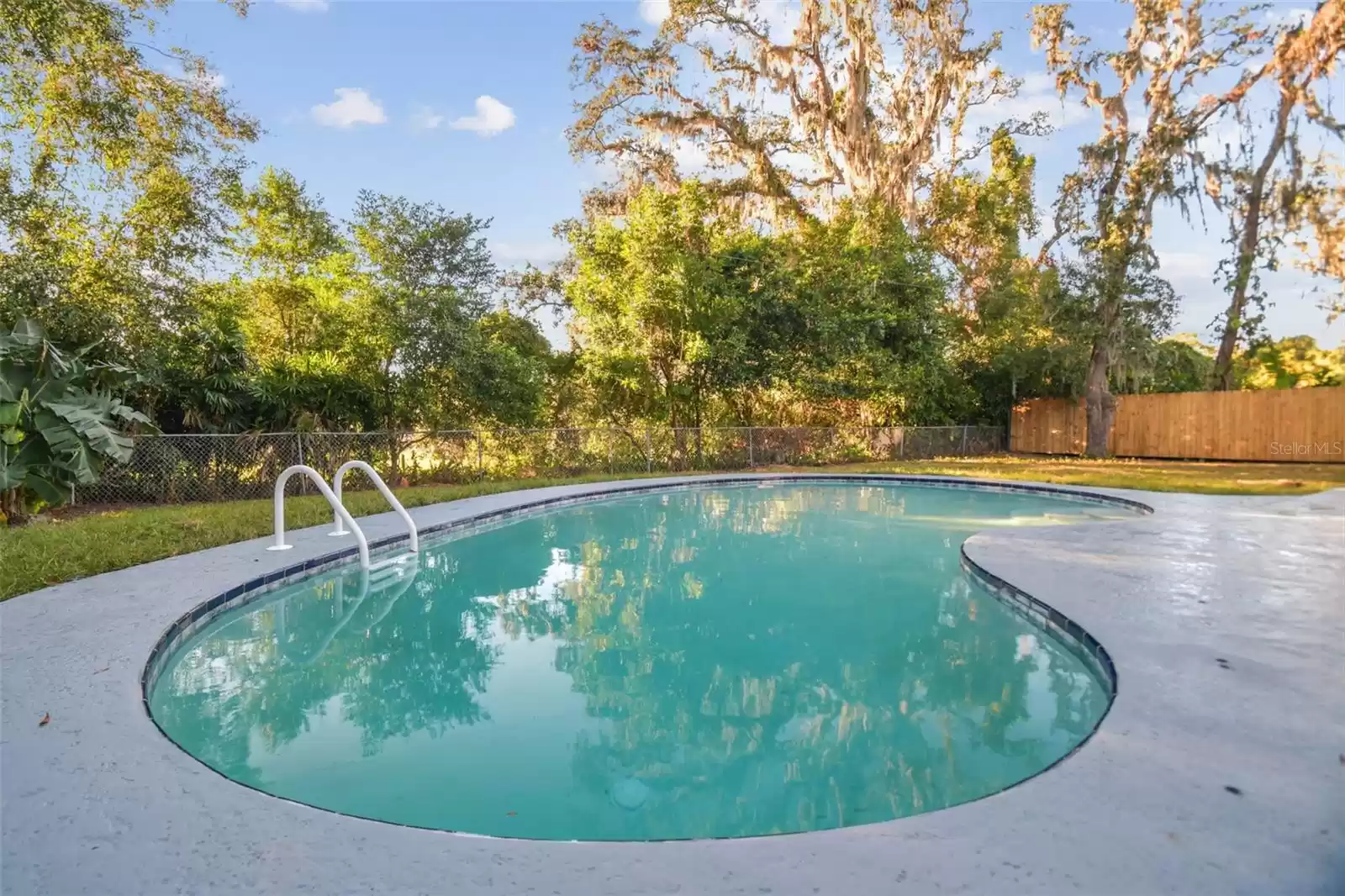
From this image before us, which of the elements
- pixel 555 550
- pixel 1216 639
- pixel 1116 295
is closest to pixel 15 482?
pixel 555 550

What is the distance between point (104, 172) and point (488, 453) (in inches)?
254

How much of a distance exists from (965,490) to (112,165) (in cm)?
1302

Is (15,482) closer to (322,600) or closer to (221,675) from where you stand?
(322,600)

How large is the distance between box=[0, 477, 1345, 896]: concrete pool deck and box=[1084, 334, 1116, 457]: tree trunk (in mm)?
15927

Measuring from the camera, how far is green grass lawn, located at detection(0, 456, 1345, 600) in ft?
18.1

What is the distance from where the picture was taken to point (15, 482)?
19.9 ft

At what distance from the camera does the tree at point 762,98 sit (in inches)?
694

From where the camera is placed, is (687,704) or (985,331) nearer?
(687,704)

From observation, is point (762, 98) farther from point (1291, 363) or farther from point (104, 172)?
point (1291, 363)

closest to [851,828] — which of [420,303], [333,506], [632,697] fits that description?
[632,697]

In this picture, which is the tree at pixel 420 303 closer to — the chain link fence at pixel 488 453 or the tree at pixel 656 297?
the chain link fence at pixel 488 453

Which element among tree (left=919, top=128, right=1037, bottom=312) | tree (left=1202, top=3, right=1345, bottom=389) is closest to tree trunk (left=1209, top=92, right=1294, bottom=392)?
tree (left=1202, top=3, right=1345, bottom=389)

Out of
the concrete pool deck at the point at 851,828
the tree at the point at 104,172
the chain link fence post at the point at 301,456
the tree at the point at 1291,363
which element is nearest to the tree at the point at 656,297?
the chain link fence post at the point at 301,456

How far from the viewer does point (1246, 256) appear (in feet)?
54.4
